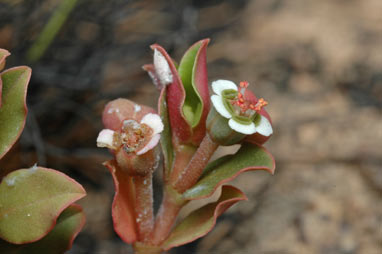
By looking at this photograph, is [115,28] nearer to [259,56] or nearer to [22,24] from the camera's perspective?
[22,24]

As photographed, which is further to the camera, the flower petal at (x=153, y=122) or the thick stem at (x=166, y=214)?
the thick stem at (x=166, y=214)

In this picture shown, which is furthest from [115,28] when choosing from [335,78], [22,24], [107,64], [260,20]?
[335,78]

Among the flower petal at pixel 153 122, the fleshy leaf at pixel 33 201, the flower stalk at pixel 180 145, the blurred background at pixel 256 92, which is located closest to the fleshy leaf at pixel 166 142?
the flower stalk at pixel 180 145

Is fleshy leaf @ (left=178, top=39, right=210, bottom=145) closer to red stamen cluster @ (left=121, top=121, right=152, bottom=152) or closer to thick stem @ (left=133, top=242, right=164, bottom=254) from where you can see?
red stamen cluster @ (left=121, top=121, right=152, bottom=152)

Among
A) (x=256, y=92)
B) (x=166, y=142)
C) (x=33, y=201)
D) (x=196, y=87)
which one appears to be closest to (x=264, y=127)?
(x=196, y=87)

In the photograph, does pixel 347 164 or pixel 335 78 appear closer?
pixel 347 164

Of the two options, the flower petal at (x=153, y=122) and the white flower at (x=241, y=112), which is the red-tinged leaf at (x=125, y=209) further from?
the white flower at (x=241, y=112)

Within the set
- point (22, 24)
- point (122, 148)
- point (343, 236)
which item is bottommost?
point (343, 236)
